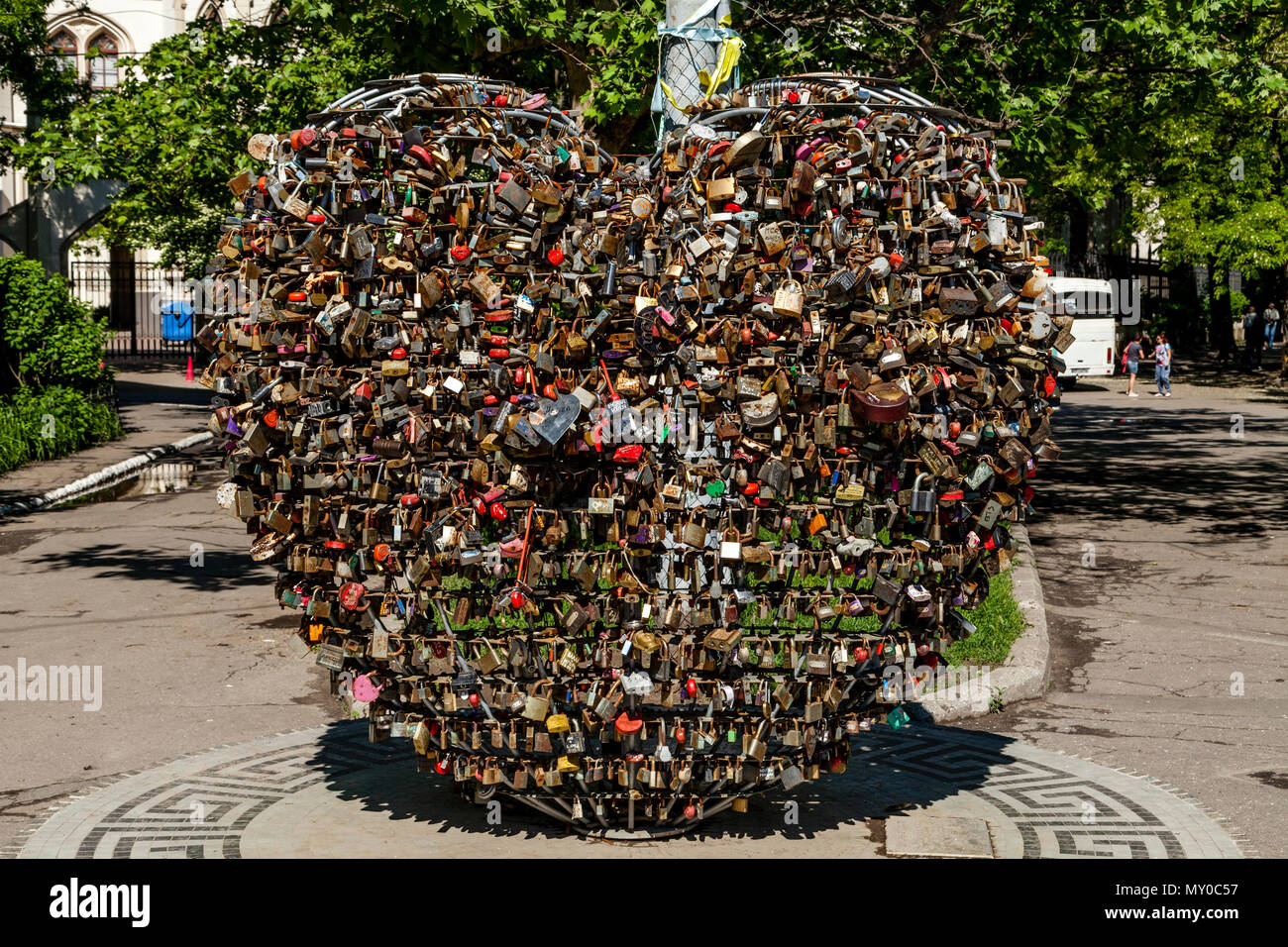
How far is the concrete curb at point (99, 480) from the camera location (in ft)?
56.0

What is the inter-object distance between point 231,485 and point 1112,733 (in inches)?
207

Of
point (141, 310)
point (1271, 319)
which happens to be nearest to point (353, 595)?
point (1271, 319)

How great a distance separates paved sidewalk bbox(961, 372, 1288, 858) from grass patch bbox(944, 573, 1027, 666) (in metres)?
0.40

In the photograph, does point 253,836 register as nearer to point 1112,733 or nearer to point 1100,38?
point 1112,733

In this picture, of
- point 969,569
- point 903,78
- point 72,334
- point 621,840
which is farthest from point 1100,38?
point 72,334

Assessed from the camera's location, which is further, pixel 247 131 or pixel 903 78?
pixel 247 131

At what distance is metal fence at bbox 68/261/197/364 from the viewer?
139 ft

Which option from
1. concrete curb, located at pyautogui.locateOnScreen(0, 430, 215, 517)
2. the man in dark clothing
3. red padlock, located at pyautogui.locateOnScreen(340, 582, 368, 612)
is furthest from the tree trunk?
red padlock, located at pyautogui.locateOnScreen(340, 582, 368, 612)

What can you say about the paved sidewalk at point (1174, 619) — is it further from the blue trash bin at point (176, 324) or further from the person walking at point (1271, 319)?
the blue trash bin at point (176, 324)

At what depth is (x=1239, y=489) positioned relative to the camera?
18.4m

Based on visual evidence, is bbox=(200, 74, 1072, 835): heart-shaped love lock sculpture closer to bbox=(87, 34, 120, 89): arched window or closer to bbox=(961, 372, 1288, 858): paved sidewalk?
bbox=(961, 372, 1288, 858): paved sidewalk

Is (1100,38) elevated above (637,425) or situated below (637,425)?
above

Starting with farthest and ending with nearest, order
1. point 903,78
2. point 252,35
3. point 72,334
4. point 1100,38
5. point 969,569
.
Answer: point 72,334 → point 252,35 → point 1100,38 → point 903,78 → point 969,569

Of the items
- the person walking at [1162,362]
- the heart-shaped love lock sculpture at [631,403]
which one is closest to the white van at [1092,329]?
the person walking at [1162,362]
